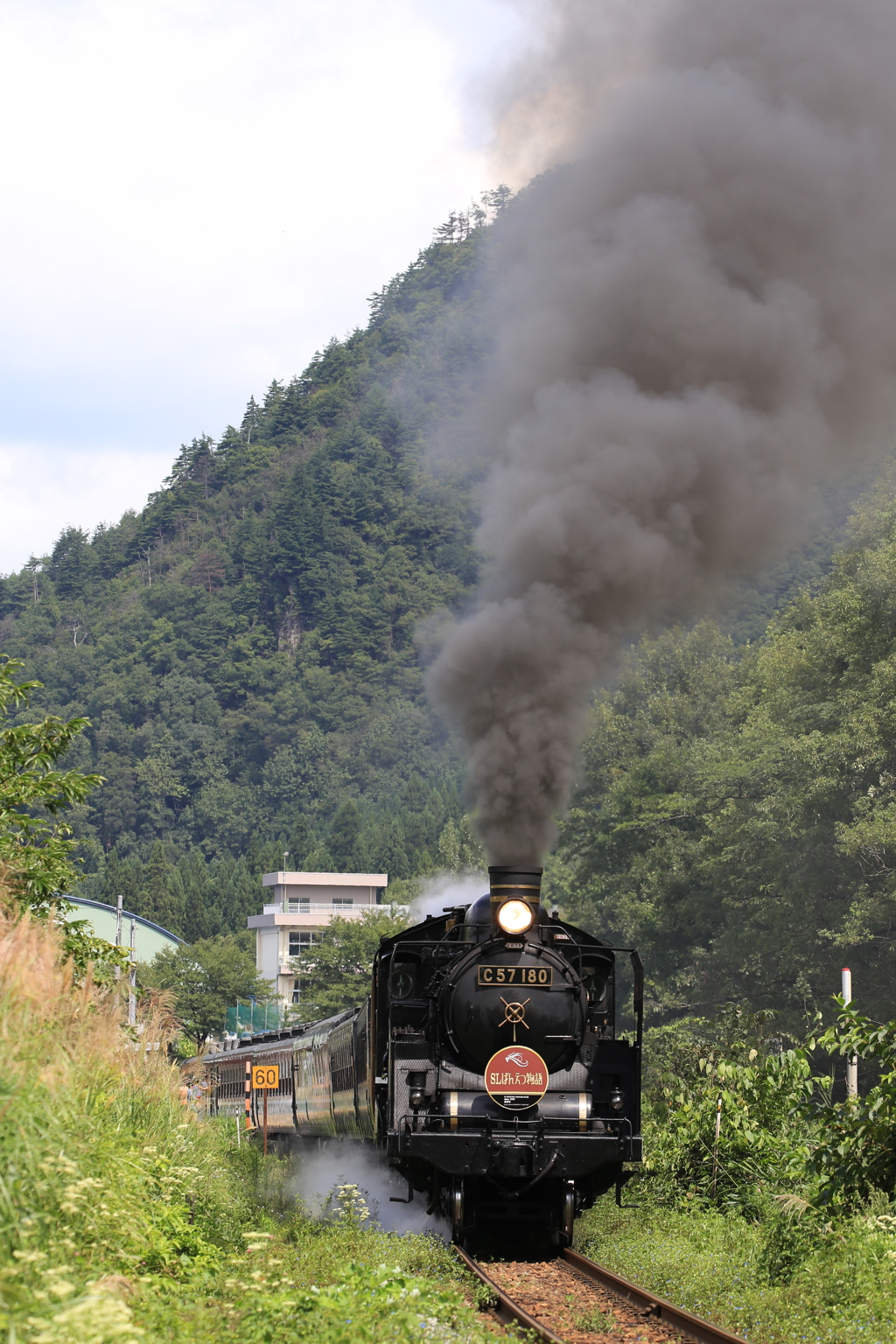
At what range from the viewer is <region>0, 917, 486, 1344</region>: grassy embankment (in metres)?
5.24

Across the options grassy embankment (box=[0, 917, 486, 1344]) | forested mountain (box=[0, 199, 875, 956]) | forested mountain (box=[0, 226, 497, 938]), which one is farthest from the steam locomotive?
forested mountain (box=[0, 226, 497, 938])

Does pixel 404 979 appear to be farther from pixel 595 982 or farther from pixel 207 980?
pixel 207 980

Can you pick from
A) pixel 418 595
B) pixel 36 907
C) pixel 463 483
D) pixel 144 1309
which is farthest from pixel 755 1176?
pixel 418 595

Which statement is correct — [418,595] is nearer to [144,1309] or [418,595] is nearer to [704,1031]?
[704,1031]

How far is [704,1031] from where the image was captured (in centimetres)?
3828

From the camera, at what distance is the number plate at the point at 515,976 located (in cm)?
1109

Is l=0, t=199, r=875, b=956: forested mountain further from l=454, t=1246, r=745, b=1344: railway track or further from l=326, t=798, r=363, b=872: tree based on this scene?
l=454, t=1246, r=745, b=1344: railway track

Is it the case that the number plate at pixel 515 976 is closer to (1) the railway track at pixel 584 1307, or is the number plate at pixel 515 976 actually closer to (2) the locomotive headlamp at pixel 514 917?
(2) the locomotive headlamp at pixel 514 917

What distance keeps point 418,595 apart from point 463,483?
21.5 metres

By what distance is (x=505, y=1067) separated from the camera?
36.2 ft

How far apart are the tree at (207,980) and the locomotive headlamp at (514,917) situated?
185ft

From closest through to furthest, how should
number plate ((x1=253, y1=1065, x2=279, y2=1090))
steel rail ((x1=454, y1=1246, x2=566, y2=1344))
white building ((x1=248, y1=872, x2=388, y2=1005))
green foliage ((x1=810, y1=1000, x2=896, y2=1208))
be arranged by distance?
steel rail ((x1=454, y1=1246, x2=566, y2=1344))
green foliage ((x1=810, y1=1000, x2=896, y2=1208))
number plate ((x1=253, y1=1065, x2=279, y2=1090))
white building ((x1=248, y1=872, x2=388, y2=1005))

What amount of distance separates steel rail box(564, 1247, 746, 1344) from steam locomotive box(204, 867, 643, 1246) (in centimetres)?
→ 73

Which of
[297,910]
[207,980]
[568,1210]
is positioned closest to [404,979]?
[568,1210]
